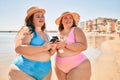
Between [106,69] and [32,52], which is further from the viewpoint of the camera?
[106,69]

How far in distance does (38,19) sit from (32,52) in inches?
21.7

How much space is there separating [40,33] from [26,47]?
0.37 metres

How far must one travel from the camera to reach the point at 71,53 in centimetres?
445

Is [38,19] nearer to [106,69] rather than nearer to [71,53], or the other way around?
[71,53]

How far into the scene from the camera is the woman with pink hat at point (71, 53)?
437cm

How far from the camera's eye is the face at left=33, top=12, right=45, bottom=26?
165 inches

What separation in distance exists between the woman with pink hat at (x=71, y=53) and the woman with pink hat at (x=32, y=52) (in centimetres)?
35

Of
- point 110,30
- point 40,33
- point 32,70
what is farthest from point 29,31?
point 110,30

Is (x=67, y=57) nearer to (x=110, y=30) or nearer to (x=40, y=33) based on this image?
(x=40, y=33)

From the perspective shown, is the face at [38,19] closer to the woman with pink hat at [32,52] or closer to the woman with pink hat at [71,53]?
the woman with pink hat at [32,52]

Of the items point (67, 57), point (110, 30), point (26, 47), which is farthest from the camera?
point (110, 30)

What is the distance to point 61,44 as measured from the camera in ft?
14.1

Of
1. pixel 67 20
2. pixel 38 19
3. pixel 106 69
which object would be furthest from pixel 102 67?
pixel 38 19

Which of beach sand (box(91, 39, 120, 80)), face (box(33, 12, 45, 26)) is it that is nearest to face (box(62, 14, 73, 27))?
face (box(33, 12, 45, 26))
